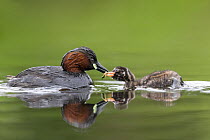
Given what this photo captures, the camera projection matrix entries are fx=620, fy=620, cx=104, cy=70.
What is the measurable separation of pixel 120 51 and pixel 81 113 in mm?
9573

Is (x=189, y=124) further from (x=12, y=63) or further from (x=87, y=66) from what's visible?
(x=12, y=63)

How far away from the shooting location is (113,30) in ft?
72.7

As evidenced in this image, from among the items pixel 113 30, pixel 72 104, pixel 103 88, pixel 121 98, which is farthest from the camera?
pixel 113 30

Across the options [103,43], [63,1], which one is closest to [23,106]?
[103,43]

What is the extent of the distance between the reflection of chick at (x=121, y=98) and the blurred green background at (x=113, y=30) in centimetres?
582

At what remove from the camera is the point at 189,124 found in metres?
7.69

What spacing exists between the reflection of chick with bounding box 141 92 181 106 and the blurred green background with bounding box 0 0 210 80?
588cm

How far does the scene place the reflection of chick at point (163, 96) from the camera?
9.45 meters

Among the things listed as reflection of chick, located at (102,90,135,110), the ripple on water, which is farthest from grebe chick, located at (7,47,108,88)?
reflection of chick, located at (102,90,135,110)

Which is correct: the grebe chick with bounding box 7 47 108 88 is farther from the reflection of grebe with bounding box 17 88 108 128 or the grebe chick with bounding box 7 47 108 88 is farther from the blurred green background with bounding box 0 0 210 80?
the blurred green background with bounding box 0 0 210 80

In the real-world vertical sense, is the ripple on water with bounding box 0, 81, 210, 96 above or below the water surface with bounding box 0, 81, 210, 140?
above

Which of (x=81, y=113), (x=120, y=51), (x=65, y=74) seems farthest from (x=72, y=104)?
(x=120, y=51)

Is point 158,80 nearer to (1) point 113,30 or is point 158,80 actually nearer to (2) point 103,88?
(2) point 103,88

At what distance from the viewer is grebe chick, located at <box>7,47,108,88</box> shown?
419 inches
